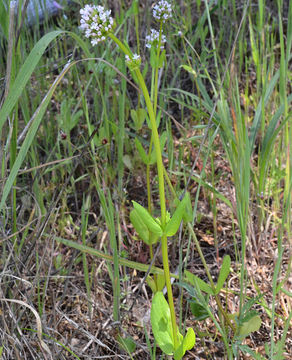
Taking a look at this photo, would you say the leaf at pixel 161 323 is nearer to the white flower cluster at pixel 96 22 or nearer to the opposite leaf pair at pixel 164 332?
the opposite leaf pair at pixel 164 332

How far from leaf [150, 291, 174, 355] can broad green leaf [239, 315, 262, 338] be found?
0.21m

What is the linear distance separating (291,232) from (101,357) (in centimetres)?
69

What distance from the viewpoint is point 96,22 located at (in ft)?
2.83

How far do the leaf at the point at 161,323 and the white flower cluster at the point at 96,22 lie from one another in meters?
0.54

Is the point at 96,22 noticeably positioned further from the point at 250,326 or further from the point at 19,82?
the point at 250,326

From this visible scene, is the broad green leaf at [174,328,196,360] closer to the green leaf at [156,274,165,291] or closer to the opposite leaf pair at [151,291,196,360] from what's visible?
the opposite leaf pair at [151,291,196,360]

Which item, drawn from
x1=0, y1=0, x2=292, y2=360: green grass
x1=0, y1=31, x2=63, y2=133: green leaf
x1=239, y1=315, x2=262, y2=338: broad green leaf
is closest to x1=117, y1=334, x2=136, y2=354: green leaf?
x1=0, y1=0, x2=292, y2=360: green grass

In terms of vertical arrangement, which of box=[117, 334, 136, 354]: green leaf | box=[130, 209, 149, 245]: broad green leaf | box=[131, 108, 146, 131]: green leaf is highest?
box=[131, 108, 146, 131]: green leaf

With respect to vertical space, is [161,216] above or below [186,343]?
above

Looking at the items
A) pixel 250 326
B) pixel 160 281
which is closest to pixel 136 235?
pixel 160 281

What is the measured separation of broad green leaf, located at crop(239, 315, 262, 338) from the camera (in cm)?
110

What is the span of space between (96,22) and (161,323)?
0.64 m

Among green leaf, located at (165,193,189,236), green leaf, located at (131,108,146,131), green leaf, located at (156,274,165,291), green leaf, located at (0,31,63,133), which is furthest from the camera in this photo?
green leaf, located at (131,108,146,131)

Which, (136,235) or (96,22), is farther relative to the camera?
(136,235)
